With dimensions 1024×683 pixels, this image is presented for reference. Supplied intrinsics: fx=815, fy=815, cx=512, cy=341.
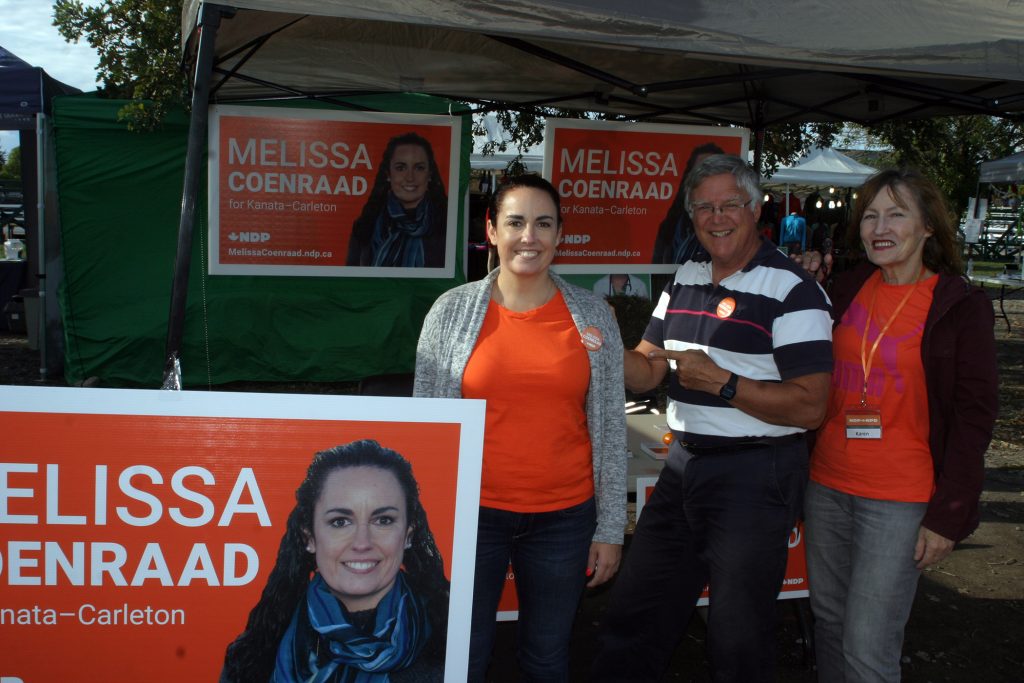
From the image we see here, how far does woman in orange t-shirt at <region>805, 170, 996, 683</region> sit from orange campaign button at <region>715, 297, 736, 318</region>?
13.4 inches

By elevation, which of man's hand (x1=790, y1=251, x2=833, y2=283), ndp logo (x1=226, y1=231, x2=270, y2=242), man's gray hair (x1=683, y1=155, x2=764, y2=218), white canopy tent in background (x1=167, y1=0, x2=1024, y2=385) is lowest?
man's hand (x1=790, y1=251, x2=833, y2=283)

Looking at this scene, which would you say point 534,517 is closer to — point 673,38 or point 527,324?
point 527,324

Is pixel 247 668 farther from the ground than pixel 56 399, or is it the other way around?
pixel 56 399

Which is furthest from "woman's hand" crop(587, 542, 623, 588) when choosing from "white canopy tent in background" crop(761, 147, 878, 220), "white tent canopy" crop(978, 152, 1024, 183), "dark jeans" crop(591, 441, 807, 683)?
"white tent canopy" crop(978, 152, 1024, 183)

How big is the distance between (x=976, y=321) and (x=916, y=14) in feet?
4.28

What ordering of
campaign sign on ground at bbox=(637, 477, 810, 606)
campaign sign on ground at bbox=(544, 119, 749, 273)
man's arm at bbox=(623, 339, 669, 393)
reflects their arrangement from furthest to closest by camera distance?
campaign sign on ground at bbox=(544, 119, 749, 273)
campaign sign on ground at bbox=(637, 477, 810, 606)
man's arm at bbox=(623, 339, 669, 393)

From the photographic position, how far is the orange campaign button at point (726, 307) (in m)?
2.25

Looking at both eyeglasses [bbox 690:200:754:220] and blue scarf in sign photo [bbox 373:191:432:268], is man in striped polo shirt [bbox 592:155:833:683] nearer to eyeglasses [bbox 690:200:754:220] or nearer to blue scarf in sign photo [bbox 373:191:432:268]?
eyeglasses [bbox 690:200:754:220]

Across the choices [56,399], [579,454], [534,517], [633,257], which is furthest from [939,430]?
[633,257]

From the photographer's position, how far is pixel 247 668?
1.80m

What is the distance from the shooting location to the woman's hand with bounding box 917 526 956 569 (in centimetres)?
212

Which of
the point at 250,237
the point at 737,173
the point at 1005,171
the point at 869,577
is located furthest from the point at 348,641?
the point at 1005,171

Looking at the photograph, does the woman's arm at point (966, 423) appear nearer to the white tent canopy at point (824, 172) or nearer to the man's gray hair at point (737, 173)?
the man's gray hair at point (737, 173)

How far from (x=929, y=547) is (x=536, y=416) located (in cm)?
109
